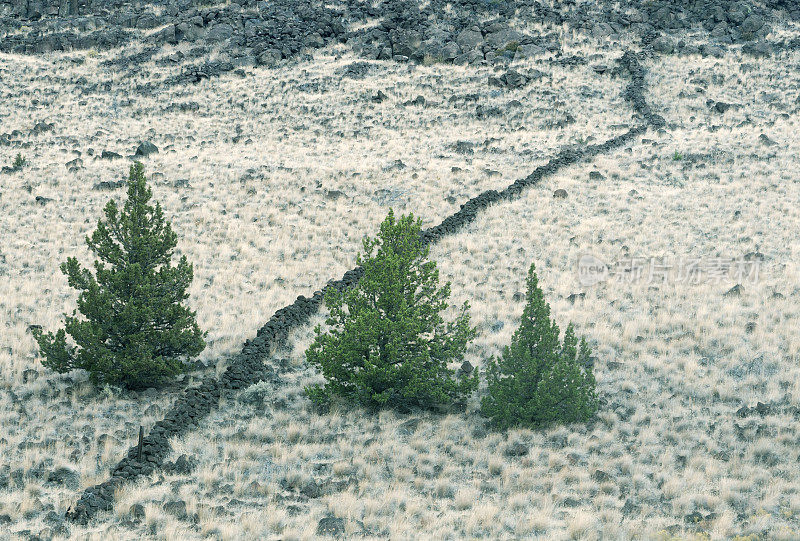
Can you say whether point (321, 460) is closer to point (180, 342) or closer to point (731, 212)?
point (180, 342)

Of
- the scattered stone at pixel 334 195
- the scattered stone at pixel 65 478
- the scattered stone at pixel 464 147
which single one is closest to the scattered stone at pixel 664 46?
the scattered stone at pixel 464 147

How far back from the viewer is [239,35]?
53.1 metres

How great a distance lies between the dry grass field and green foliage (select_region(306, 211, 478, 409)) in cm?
51

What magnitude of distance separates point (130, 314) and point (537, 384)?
6.48 metres

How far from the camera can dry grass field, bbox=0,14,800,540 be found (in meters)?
9.30

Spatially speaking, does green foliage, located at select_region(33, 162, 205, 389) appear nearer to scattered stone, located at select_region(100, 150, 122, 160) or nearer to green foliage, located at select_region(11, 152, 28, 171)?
green foliage, located at select_region(11, 152, 28, 171)

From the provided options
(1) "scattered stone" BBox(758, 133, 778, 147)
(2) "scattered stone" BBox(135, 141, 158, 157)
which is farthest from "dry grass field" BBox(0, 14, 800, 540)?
(2) "scattered stone" BBox(135, 141, 158, 157)

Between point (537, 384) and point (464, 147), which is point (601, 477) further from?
point (464, 147)

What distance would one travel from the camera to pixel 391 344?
11711 millimetres

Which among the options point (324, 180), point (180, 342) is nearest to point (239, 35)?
point (324, 180)

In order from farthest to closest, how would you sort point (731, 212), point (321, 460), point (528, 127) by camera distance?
point (528, 127) → point (731, 212) → point (321, 460)

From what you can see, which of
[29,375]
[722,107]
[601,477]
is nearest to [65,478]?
[29,375]

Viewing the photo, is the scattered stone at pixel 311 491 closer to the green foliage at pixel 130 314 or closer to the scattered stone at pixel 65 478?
the scattered stone at pixel 65 478

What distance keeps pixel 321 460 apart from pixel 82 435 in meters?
3.57
